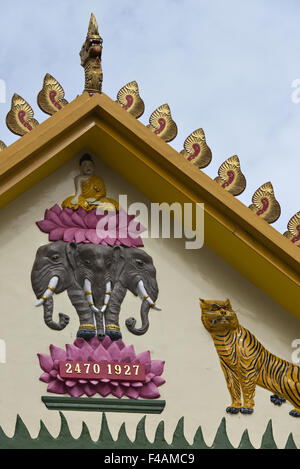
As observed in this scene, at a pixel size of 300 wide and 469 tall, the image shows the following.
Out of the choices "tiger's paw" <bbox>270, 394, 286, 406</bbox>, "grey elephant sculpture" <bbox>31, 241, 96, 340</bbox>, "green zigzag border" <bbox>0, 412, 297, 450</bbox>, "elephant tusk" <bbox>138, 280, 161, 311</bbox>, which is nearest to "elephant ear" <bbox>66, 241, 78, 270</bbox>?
"grey elephant sculpture" <bbox>31, 241, 96, 340</bbox>

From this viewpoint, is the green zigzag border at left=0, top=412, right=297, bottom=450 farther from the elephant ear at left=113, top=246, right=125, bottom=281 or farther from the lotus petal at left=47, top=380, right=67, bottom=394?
the elephant ear at left=113, top=246, right=125, bottom=281

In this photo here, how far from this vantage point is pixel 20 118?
9.38m

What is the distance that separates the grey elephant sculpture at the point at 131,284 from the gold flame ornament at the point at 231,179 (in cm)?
78

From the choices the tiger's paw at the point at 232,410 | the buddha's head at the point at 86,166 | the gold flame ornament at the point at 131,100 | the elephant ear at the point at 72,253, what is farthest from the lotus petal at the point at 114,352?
the gold flame ornament at the point at 131,100

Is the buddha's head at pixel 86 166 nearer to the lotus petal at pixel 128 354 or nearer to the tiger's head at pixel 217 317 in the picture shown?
the tiger's head at pixel 217 317

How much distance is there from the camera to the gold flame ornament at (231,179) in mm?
9523

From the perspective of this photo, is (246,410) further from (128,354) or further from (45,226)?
(45,226)

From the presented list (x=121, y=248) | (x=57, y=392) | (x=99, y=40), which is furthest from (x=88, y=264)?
(x=99, y=40)

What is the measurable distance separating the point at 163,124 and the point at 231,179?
2.14 feet

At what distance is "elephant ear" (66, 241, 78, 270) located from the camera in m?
9.38

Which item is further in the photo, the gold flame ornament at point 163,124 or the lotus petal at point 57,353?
the gold flame ornament at point 163,124

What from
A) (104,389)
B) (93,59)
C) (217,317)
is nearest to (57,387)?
(104,389)
